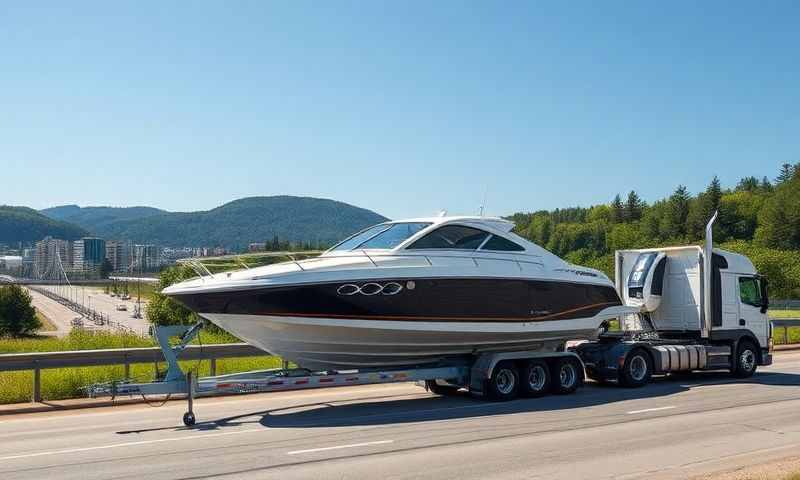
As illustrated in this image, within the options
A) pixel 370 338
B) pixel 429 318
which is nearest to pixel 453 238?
pixel 429 318

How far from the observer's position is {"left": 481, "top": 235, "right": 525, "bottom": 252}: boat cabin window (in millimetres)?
15164

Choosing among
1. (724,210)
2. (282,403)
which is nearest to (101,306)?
(724,210)

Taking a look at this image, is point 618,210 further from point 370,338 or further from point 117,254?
point 370,338

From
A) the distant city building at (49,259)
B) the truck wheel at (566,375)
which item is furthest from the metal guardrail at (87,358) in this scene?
the distant city building at (49,259)

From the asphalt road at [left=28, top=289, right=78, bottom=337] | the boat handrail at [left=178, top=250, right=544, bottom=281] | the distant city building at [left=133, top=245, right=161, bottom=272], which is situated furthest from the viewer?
the asphalt road at [left=28, top=289, right=78, bottom=337]

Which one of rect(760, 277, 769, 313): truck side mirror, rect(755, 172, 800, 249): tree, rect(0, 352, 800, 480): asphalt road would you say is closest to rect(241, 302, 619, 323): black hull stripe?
rect(0, 352, 800, 480): asphalt road

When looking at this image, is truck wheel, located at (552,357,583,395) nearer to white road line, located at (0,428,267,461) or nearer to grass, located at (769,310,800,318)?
white road line, located at (0,428,267,461)

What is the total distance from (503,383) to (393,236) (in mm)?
3468

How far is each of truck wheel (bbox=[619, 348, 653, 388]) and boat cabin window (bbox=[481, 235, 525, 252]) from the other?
3604 mm

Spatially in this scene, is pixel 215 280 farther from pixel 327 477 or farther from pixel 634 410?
pixel 634 410

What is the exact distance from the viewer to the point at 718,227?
139750 millimetres

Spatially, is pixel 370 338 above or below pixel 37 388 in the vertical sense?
above

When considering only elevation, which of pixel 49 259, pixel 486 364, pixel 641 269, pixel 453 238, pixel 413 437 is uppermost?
pixel 49 259

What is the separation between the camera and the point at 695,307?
728 inches
